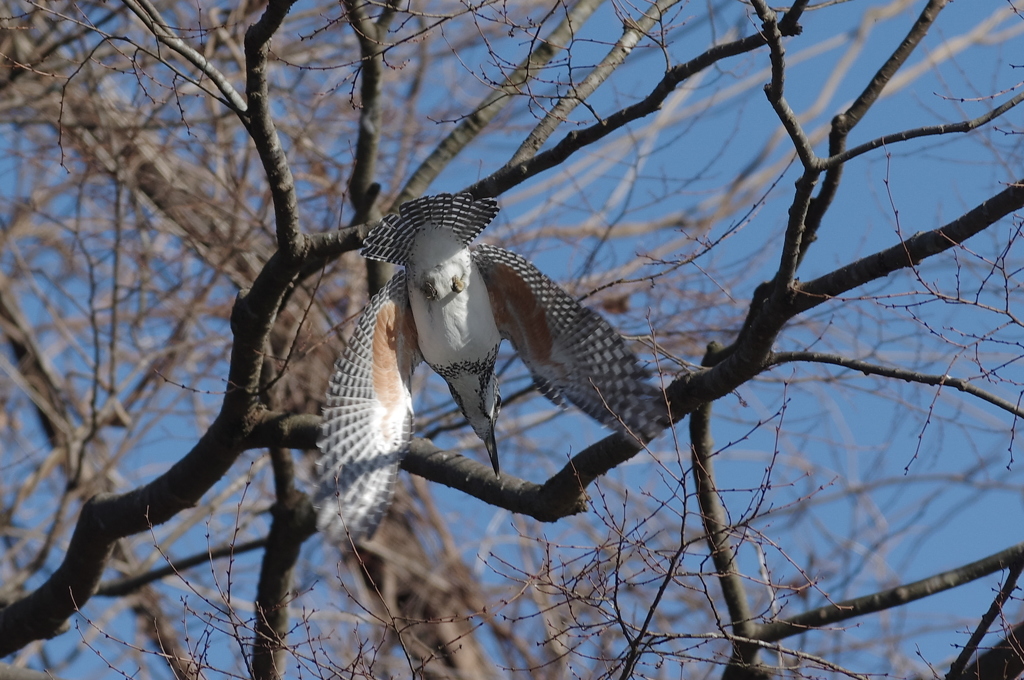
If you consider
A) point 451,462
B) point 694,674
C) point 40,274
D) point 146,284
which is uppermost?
point 40,274

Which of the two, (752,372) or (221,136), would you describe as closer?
(752,372)

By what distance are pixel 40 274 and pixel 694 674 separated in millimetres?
5317

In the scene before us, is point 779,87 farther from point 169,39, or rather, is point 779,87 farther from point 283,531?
point 283,531

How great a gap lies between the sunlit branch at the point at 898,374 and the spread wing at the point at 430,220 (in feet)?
4.52

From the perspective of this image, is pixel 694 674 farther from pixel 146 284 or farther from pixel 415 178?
pixel 146 284

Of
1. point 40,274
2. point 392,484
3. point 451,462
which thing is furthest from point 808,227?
point 40,274

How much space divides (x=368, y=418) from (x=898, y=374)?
8.24 feet

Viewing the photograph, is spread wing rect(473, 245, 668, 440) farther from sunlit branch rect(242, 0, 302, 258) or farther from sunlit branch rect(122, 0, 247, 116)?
sunlit branch rect(122, 0, 247, 116)

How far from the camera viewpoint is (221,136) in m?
6.39

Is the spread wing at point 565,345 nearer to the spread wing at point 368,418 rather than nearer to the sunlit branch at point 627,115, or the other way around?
the spread wing at point 368,418

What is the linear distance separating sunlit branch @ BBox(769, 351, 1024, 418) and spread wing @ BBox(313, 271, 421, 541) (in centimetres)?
188

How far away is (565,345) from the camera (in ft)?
16.8

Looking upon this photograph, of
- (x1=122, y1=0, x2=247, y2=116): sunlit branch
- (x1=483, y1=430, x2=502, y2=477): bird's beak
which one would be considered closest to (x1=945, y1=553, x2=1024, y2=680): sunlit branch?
(x1=483, y1=430, x2=502, y2=477): bird's beak

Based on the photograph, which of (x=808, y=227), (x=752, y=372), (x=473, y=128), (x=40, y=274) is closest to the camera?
(x=752, y=372)
